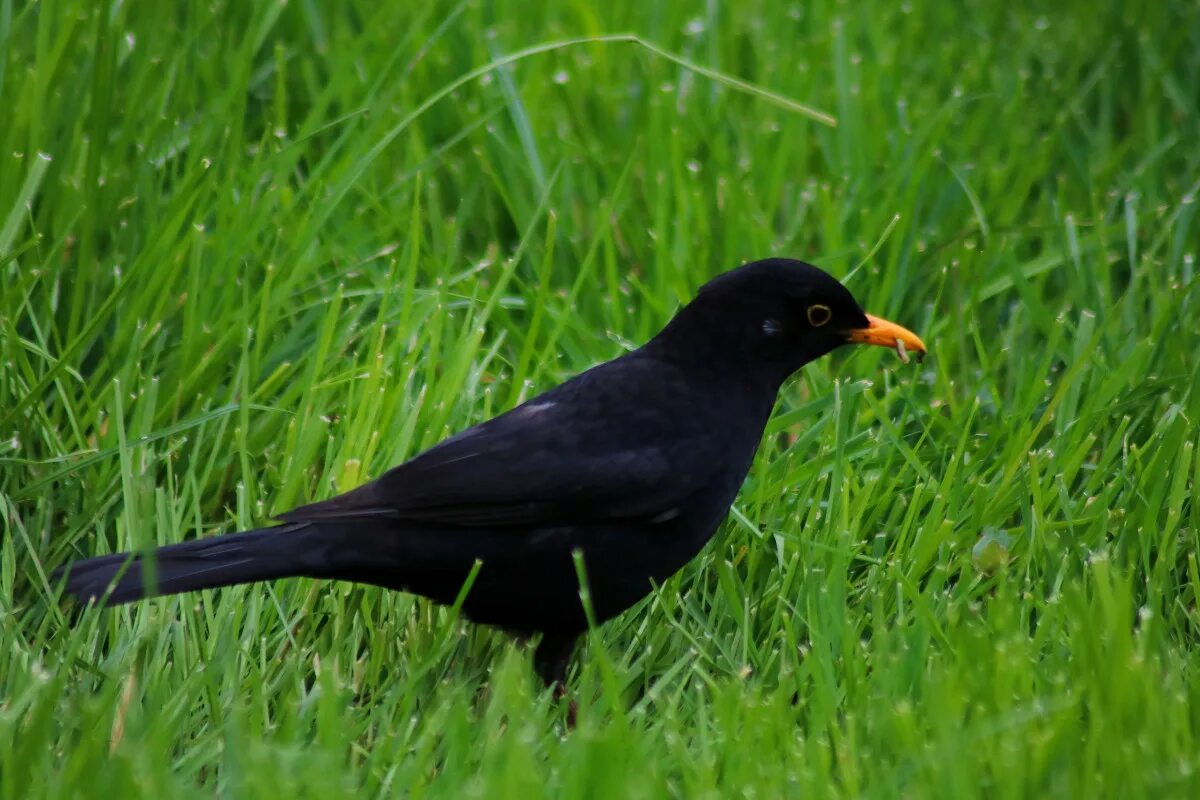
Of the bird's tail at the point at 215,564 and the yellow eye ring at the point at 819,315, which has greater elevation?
the yellow eye ring at the point at 819,315

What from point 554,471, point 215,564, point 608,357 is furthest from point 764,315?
point 215,564

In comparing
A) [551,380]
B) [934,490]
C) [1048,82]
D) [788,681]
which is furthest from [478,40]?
[788,681]

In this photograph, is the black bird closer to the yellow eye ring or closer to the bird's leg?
the bird's leg

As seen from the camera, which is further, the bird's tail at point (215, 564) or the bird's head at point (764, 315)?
the bird's head at point (764, 315)

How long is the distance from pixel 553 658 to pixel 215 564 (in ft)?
2.72

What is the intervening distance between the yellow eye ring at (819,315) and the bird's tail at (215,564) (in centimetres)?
125

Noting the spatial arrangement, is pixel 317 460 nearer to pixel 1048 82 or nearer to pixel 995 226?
pixel 995 226

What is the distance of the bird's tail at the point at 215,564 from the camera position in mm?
3223

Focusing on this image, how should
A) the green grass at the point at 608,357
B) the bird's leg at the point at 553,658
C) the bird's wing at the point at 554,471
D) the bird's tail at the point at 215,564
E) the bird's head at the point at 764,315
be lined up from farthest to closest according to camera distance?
the bird's head at the point at 764,315
the bird's leg at the point at 553,658
the bird's wing at the point at 554,471
the bird's tail at the point at 215,564
the green grass at the point at 608,357

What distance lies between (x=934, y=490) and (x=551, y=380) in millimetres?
1136

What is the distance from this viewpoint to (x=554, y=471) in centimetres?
353

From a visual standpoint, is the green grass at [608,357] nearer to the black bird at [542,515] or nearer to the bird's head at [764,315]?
the black bird at [542,515]

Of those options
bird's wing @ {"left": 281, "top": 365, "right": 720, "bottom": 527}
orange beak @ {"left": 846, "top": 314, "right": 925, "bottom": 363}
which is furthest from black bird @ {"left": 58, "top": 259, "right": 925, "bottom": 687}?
orange beak @ {"left": 846, "top": 314, "right": 925, "bottom": 363}

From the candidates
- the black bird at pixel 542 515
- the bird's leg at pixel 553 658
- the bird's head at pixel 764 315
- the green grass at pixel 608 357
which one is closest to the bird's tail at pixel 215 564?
the black bird at pixel 542 515
